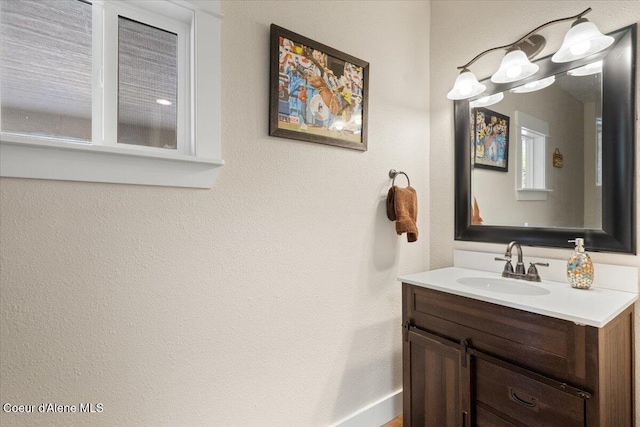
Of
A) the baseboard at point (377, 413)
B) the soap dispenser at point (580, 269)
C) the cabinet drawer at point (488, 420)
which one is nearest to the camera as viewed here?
the cabinet drawer at point (488, 420)

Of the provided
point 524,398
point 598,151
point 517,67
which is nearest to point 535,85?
point 517,67

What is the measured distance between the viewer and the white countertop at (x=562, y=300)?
3.12 ft

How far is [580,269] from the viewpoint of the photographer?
1235 mm

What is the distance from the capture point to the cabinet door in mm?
1246

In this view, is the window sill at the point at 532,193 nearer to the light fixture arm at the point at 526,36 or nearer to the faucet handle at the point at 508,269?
the faucet handle at the point at 508,269

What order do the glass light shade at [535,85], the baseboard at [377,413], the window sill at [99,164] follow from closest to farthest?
the window sill at [99,164], the glass light shade at [535,85], the baseboard at [377,413]

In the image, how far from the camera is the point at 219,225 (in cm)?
120

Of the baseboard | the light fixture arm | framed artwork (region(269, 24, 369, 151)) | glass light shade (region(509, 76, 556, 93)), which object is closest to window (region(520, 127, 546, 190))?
glass light shade (region(509, 76, 556, 93))

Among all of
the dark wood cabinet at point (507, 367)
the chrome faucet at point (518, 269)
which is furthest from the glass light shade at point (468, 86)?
the dark wood cabinet at point (507, 367)

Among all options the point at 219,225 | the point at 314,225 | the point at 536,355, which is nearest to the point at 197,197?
the point at 219,225

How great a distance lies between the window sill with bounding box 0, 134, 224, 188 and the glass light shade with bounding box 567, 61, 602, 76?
1.61 metres

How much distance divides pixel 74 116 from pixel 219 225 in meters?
0.59

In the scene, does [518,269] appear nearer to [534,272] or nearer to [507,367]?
[534,272]

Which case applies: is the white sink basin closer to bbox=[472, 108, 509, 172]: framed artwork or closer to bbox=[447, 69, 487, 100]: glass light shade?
bbox=[472, 108, 509, 172]: framed artwork
